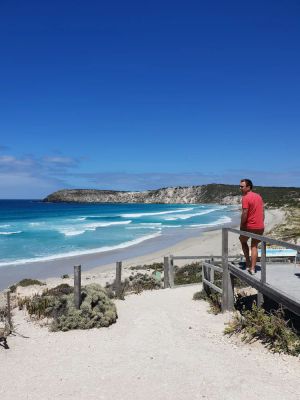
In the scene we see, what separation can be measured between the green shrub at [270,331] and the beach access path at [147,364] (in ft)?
0.52

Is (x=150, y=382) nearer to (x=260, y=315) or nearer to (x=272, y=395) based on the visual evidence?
(x=272, y=395)

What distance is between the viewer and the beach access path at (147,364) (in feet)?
19.4

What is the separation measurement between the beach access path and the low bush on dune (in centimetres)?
24

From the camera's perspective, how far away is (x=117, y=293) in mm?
12312

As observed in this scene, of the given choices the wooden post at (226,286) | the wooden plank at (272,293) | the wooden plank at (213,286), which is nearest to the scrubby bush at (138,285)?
the wooden plank at (213,286)

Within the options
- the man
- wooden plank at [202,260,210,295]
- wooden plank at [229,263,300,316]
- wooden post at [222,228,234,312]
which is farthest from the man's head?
wooden plank at [202,260,210,295]

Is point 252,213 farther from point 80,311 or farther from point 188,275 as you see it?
point 188,275

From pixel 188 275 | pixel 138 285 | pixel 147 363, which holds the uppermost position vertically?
pixel 147 363

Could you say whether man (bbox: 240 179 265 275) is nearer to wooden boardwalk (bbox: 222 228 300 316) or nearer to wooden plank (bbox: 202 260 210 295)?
wooden boardwalk (bbox: 222 228 300 316)

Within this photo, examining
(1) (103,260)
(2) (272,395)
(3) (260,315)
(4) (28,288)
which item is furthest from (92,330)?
(1) (103,260)

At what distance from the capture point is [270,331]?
709 cm

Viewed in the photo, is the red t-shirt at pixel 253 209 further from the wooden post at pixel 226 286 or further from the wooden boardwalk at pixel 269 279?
the wooden post at pixel 226 286

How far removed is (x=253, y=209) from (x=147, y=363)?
3315 millimetres

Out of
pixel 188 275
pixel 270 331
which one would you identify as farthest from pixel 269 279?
pixel 188 275
